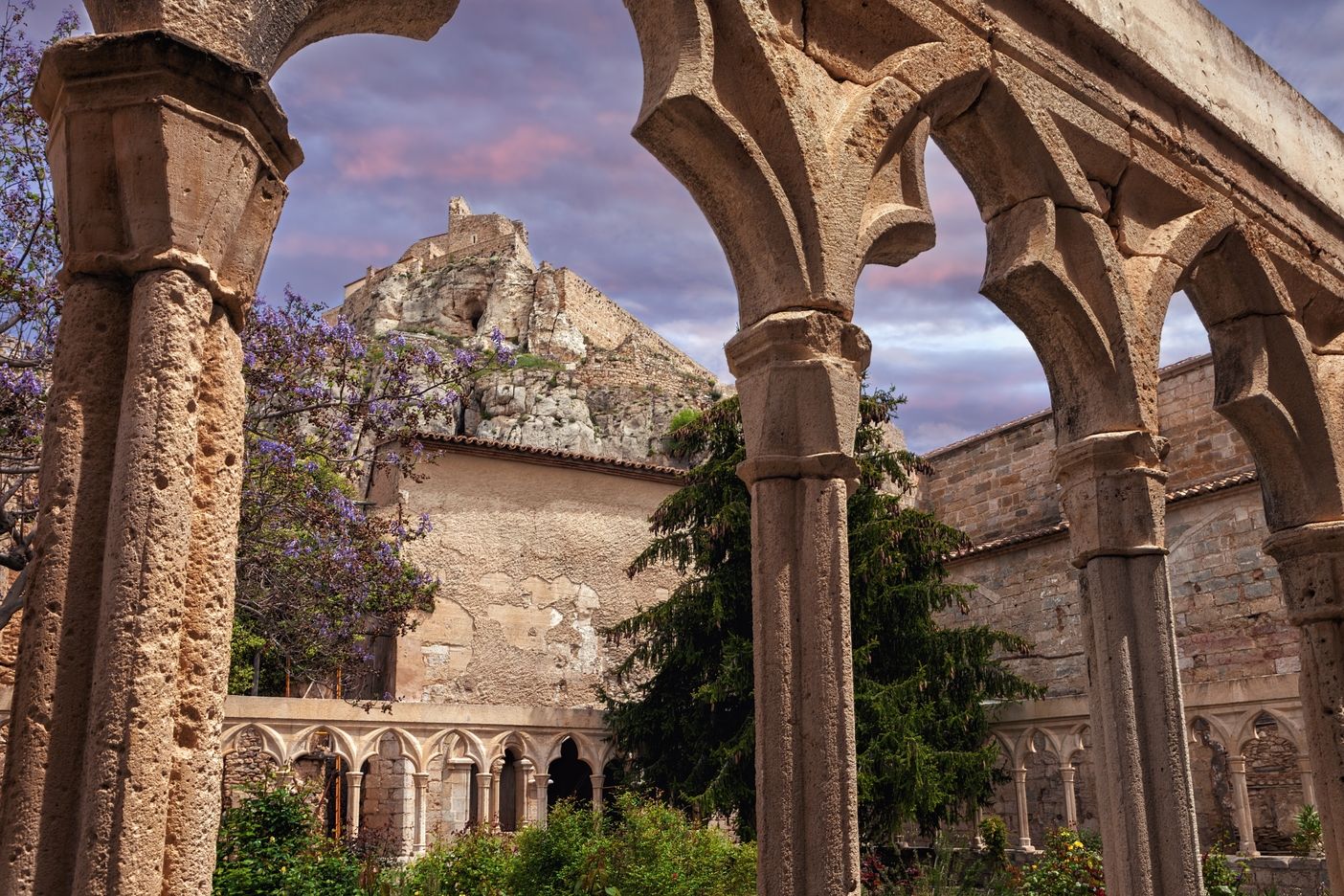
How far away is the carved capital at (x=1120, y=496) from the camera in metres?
4.88

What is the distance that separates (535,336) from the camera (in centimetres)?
4050

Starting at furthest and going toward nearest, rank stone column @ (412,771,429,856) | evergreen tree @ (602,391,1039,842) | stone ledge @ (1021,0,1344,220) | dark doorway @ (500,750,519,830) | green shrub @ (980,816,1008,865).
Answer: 1. dark doorway @ (500,750,519,830)
2. evergreen tree @ (602,391,1039,842)
3. green shrub @ (980,816,1008,865)
4. stone column @ (412,771,429,856)
5. stone ledge @ (1021,0,1344,220)

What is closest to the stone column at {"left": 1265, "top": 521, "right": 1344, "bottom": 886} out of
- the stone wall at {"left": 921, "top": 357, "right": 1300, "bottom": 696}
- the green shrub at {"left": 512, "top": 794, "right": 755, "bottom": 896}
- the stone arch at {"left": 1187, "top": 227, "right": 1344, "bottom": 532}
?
the stone arch at {"left": 1187, "top": 227, "right": 1344, "bottom": 532}

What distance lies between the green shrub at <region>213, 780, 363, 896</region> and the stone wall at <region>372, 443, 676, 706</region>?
280 inches

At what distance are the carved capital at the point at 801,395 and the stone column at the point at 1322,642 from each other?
3.74 meters

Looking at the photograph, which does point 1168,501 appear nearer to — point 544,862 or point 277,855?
point 544,862

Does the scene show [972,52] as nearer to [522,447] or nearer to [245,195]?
[245,195]

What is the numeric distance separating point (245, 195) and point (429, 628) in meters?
12.3

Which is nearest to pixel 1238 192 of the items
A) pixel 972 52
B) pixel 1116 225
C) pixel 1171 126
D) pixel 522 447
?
pixel 1171 126

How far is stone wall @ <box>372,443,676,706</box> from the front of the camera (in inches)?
569

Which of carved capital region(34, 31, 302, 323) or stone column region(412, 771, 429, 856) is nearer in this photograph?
carved capital region(34, 31, 302, 323)

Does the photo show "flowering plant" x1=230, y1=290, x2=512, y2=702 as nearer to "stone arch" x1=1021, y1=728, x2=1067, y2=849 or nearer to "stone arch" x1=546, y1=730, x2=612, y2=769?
"stone arch" x1=546, y1=730, x2=612, y2=769

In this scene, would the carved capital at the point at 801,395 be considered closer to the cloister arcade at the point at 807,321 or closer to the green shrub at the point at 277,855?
the cloister arcade at the point at 807,321

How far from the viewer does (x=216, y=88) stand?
2479 mm
